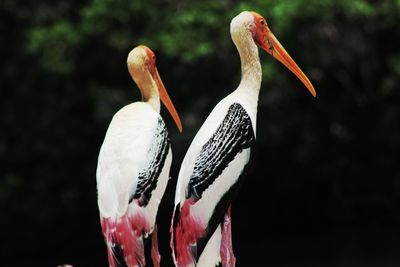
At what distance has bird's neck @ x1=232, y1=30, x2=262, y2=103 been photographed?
561 cm

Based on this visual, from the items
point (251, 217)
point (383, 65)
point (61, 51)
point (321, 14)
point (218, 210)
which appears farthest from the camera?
point (251, 217)

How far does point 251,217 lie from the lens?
1616 centimetres

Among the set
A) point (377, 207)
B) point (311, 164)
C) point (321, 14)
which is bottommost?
point (377, 207)

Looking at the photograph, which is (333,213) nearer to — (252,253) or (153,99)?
(252,253)

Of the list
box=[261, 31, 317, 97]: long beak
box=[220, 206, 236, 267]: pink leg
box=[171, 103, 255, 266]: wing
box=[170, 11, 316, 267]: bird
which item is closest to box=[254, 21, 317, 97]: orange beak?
box=[261, 31, 317, 97]: long beak

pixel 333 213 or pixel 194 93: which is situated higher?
pixel 194 93

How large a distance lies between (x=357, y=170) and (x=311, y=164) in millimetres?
695

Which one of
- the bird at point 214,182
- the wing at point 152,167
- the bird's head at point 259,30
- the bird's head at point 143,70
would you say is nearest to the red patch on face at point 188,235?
the bird at point 214,182

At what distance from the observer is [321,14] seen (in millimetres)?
11531

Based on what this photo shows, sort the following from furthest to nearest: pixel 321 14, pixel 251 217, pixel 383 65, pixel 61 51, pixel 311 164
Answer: pixel 251 217
pixel 311 164
pixel 383 65
pixel 61 51
pixel 321 14

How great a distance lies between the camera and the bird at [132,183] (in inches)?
212

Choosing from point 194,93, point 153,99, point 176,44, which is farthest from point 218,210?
point 194,93

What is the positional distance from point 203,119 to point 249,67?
7.78 m

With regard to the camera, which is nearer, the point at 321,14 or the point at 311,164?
the point at 321,14
